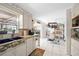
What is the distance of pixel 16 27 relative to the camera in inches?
96.3

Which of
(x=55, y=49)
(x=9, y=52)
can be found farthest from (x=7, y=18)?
(x=55, y=49)

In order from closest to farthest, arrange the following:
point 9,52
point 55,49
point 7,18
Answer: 1. point 9,52
2. point 7,18
3. point 55,49

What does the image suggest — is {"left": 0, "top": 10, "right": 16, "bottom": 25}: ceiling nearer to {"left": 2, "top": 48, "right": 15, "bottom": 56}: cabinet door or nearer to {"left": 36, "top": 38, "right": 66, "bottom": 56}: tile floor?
{"left": 2, "top": 48, "right": 15, "bottom": 56}: cabinet door

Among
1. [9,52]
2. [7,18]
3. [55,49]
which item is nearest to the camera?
[9,52]

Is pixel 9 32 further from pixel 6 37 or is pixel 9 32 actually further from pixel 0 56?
pixel 0 56

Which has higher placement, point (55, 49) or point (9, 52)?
point (9, 52)

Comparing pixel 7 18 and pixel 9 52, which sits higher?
pixel 7 18

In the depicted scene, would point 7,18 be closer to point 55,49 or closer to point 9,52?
point 9,52

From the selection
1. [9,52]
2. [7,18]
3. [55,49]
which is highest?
[7,18]

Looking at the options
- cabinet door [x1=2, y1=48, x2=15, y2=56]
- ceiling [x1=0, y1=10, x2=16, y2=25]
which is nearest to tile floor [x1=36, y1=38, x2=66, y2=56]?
cabinet door [x1=2, y1=48, x2=15, y2=56]

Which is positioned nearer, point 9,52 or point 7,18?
point 9,52

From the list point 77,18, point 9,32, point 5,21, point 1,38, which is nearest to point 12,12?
point 5,21

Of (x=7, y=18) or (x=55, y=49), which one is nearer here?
(x=7, y=18)

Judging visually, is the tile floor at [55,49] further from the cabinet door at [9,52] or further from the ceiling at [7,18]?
the ceiling at [7,18]
